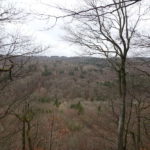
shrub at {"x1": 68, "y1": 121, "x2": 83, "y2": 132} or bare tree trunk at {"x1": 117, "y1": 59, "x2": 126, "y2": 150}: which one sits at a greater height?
bare tree trunk at {"x1": 117, "y1": 59, "x2": 126, "y2": 150}

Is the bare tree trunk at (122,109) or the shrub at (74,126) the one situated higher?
the bare tree trunk at (122,109)

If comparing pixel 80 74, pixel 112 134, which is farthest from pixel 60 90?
pixel 112 134

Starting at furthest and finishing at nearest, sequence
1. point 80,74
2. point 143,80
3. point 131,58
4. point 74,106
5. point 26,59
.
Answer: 1. point 80,74
2. point 74,106
3. point 143,80
4. point 131,58
5. point 26,59

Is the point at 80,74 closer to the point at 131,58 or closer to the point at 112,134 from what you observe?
the point at 112,134

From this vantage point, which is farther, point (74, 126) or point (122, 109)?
point (74, 126)

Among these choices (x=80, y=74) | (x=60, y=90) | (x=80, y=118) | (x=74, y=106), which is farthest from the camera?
(x=80, y=74)

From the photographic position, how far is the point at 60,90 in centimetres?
5809

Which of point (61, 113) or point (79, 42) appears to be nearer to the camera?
point (79, 42)

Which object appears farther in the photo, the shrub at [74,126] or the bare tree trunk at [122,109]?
the shrub at [74,126]

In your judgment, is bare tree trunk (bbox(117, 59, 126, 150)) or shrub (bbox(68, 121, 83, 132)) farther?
shrub (bbox(68, 121, 83, 132))

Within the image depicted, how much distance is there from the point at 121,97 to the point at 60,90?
49.8m

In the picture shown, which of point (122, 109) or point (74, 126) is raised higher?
point (122, 109)

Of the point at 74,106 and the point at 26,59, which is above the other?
the point at 26,59

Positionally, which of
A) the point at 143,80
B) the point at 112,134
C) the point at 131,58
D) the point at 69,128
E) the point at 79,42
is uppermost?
the point at 79,42
